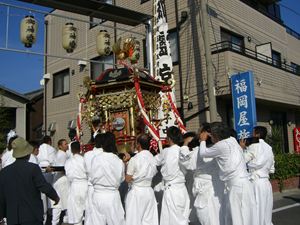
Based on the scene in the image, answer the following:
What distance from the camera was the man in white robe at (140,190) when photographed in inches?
248

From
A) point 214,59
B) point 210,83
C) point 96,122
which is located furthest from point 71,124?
point 96,122

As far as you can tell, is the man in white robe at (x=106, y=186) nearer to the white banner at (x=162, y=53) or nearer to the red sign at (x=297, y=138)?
the white banner at (x=162, y=53)

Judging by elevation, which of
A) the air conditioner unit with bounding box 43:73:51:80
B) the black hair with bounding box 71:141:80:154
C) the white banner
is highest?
the air conditioner unit with bounding box 43:73:51:80

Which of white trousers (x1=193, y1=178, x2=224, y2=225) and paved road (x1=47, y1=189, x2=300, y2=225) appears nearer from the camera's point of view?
white trousers (x1=193, y1=178, x2=224, y2=225)

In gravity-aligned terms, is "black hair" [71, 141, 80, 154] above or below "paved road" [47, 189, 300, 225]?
above

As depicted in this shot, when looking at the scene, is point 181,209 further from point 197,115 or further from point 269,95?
point 269,95

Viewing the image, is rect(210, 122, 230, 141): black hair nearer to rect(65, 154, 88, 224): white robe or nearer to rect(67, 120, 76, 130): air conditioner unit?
rect(65, 154, 88, 224): white robe

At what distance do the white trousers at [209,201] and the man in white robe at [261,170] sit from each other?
3.68 ft

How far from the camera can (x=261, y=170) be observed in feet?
23.5

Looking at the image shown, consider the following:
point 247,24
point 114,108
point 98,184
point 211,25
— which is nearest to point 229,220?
point 98,184

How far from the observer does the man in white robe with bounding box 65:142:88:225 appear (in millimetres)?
7590

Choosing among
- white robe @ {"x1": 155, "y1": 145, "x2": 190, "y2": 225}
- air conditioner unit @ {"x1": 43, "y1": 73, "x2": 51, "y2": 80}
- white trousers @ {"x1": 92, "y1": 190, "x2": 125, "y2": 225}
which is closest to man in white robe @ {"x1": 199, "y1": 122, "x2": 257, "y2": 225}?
white robe @ {"x1": 155, "y1": 145, "x2": 190, "y2": 225}

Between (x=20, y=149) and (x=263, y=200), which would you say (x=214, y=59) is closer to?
(x=263, y=200)

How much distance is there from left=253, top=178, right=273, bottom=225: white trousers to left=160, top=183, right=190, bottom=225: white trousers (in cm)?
137
